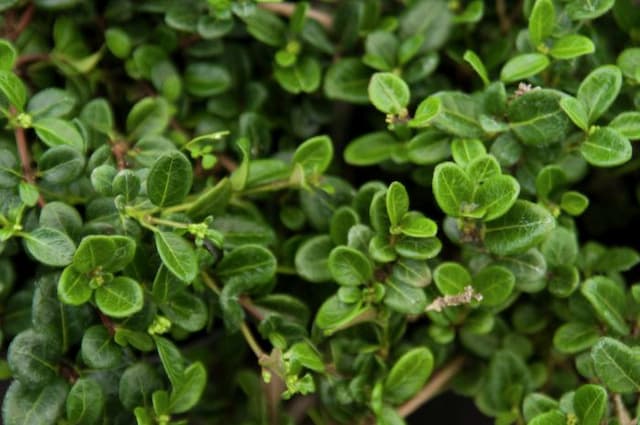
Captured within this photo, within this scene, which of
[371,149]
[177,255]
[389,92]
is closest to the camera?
[177,255]

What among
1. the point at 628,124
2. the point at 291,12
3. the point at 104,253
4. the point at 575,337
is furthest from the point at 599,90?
the point at 104,253

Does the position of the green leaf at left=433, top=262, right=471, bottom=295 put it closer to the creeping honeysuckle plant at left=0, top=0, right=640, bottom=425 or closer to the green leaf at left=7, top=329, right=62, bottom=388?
the creeping honeysuckle plant at left=0, top=0, right=640, bottom=425

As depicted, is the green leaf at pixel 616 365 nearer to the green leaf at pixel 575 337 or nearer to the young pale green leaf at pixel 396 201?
the green leaf at pixel 575 337

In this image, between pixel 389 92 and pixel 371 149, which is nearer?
pixel 389 92

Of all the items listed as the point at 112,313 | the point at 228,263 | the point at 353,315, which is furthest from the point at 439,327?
the point at 112,313

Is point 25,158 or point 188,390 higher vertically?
point 25,158

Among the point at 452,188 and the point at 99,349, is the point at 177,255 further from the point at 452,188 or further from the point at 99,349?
the point at 452,188
